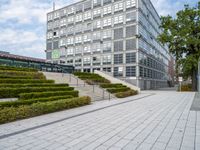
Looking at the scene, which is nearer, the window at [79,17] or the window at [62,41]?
the window at [79,17]

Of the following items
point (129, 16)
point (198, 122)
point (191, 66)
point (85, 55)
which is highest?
point (129, 16)

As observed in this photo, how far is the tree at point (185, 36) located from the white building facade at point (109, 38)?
23.4ft

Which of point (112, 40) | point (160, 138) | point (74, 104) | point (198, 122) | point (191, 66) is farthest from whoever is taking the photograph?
point (112, 40)

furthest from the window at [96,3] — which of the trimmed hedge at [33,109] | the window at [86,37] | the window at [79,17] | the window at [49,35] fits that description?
the trimmed hedge at [33,109]

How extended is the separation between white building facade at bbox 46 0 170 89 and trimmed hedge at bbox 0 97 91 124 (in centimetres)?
3086

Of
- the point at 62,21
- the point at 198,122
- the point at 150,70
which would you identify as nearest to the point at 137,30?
the point at 150,70

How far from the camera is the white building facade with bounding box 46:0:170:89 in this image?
43750 millimetres

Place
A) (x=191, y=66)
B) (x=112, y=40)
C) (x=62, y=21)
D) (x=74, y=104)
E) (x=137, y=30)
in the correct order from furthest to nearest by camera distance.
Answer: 1. (x=62, y=21)
2. (x=112, y=40)
3. (x=137, y=30)
4. (x=191, y=66)
5. (x=74, y=104)

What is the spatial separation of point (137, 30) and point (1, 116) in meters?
38.2

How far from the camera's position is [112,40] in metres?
46.7

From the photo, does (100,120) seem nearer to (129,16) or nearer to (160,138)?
(160,138)

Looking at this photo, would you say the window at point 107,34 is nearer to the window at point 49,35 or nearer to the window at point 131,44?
the window at point 131,44

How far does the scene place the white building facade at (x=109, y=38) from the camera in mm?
43750

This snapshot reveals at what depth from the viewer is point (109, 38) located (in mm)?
47188
